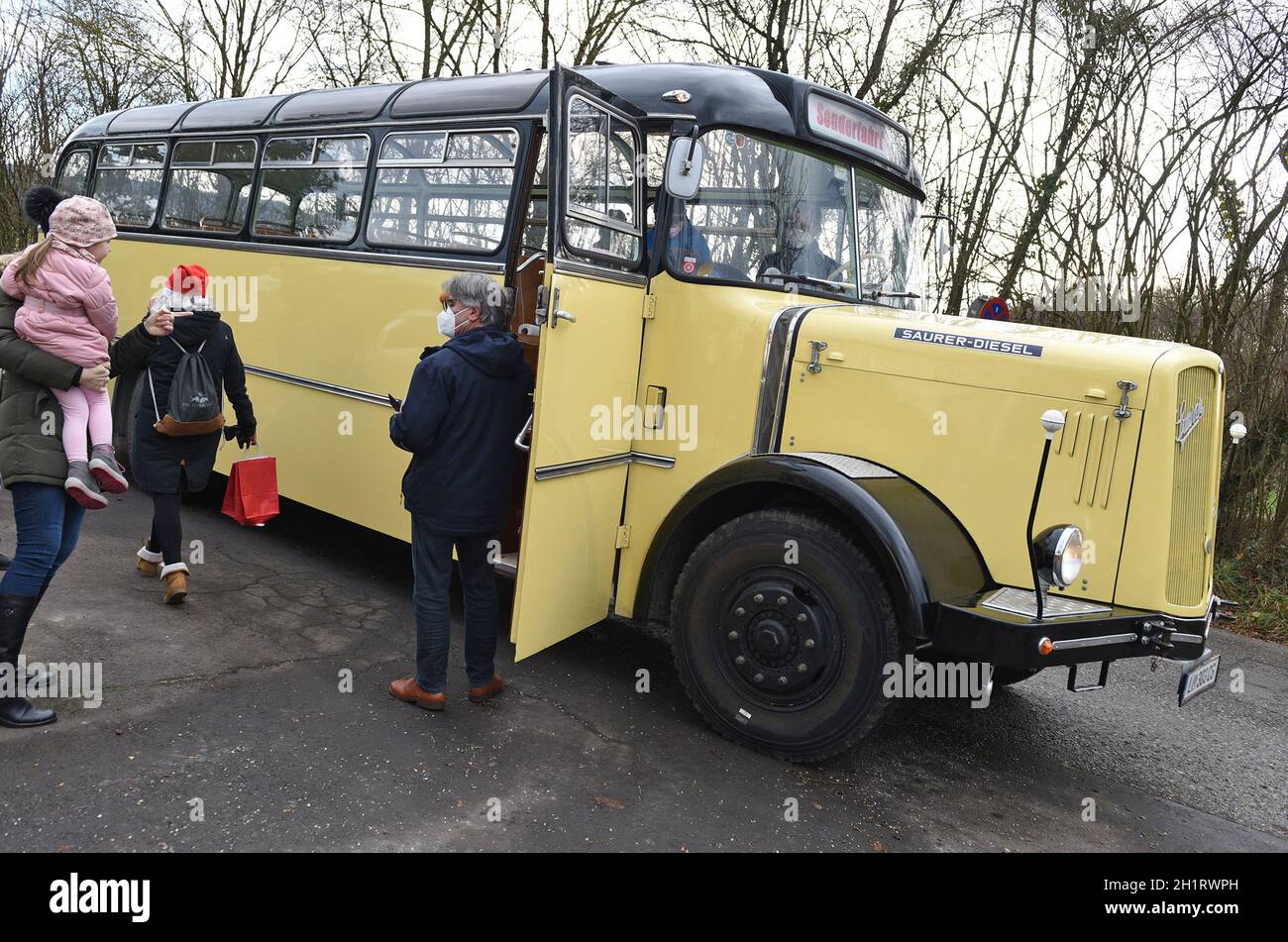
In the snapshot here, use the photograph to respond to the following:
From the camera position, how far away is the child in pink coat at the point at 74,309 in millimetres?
3707

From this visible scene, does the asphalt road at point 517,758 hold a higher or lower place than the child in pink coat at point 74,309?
lower

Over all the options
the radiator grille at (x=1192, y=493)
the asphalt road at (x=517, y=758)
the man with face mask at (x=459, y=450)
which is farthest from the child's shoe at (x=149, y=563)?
the radiator grille at (x=1192, y=493)

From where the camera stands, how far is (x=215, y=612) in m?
5.20

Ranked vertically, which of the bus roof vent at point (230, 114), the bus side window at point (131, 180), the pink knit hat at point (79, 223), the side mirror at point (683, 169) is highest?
the bus roof vent at point (230, 114)

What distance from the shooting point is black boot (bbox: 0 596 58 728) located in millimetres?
3713

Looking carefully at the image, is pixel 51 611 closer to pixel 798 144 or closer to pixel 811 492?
pixel 811 492

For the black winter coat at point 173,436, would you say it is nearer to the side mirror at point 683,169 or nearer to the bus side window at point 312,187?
the bus side window at point 312,187

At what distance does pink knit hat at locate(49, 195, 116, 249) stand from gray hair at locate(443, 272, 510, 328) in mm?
1363

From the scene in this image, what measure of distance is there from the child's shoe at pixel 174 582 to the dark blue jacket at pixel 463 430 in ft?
6.04
